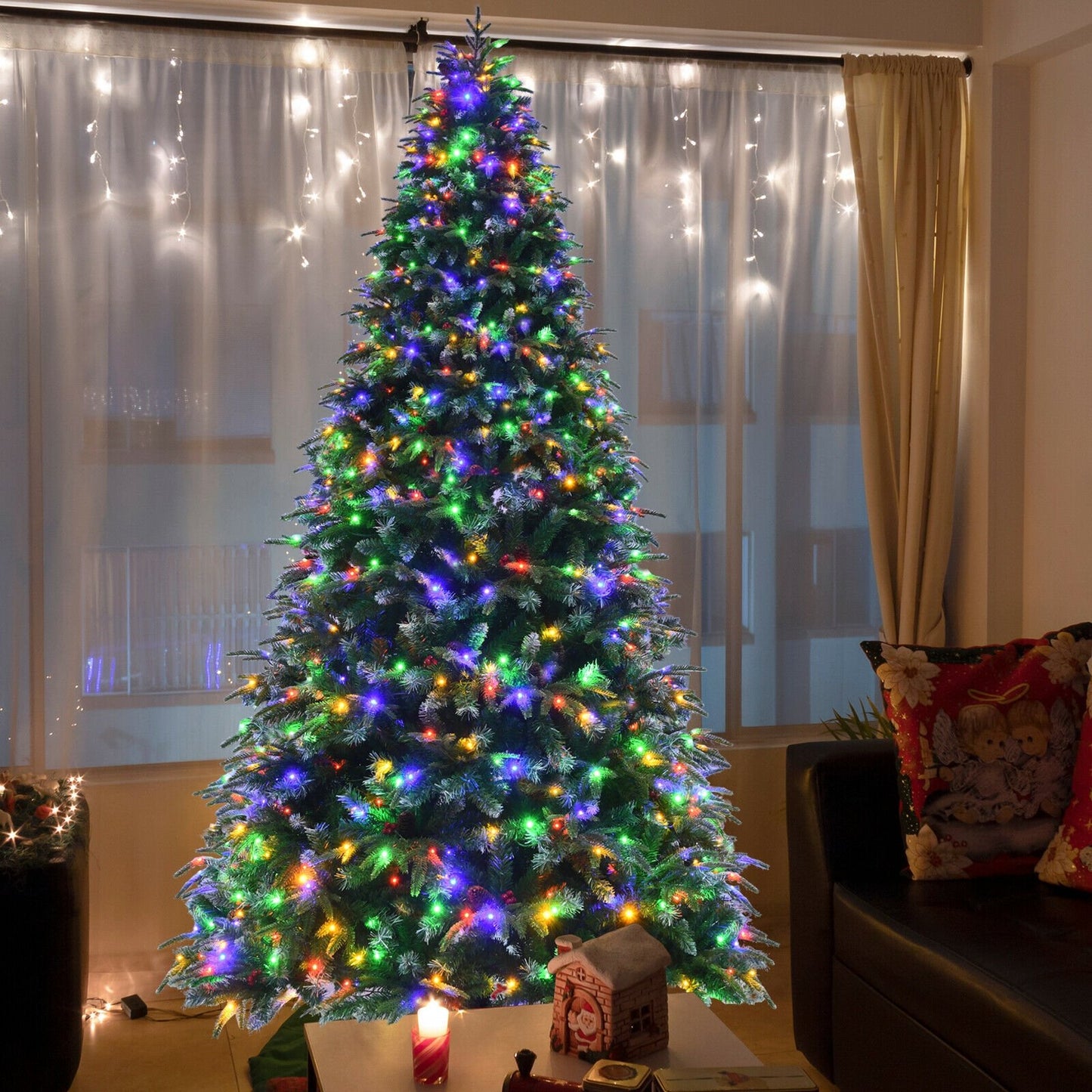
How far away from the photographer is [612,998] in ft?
5.80

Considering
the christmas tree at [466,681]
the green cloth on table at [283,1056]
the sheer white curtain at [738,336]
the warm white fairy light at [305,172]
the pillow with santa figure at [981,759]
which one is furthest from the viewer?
the sheer white curtain at [738,336]

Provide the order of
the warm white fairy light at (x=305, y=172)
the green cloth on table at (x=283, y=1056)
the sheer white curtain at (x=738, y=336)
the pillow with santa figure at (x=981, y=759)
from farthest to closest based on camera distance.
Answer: the sheer white curtain at (x=738, y=336) → the warm white fairy light at (x=305, y=172) → the green cloth on table at (x=283, y=1056) → the pillow with santa figure at (x=981, y=759)

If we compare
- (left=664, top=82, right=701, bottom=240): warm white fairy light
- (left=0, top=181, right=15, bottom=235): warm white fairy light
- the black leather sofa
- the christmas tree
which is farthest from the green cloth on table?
(left=664, top=82, right=701, bottom=240): warm white fairy light

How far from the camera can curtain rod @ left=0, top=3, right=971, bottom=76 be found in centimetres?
312

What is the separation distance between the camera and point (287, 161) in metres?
3.27

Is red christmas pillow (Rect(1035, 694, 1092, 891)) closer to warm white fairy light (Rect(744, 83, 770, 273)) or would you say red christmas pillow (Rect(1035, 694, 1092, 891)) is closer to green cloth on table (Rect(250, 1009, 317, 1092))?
green cloth on table (Rect(250, 1009, 317, 1092))

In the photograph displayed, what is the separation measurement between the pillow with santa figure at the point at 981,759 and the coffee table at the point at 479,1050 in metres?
0.73

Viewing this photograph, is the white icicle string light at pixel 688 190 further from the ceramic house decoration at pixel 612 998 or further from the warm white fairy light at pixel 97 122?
the ceramic house decoration at pixel 612 998

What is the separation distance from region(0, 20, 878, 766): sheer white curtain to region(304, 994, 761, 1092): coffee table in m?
1.55

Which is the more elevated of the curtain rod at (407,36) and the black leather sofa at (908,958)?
the curtain rod at (407,36)

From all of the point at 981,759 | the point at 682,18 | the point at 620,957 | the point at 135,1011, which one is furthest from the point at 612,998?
the point at 682,18

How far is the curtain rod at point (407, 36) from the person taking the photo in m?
3.12

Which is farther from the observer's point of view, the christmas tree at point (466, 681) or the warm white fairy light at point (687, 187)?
the warm white fairy light at point (687, 187)

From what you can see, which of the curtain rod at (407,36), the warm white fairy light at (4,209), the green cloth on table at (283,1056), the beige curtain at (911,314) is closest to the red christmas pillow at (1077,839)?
the beige curtain at (911,314)
